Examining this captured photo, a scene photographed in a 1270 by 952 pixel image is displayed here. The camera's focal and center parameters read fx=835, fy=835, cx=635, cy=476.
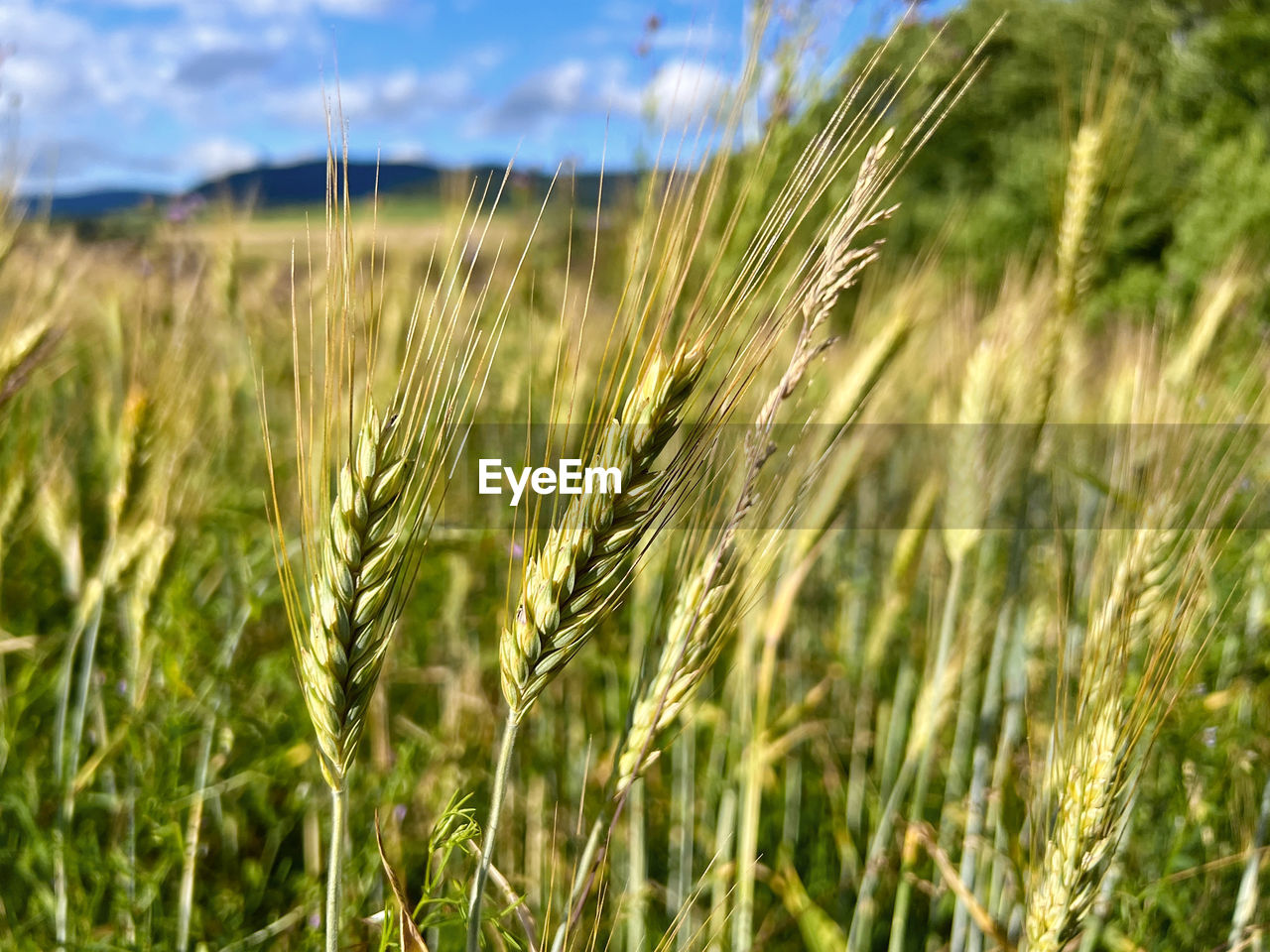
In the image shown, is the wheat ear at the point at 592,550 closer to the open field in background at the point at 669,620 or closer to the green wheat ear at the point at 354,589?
the open field in background at the point at 669,620

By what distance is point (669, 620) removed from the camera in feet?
3.20

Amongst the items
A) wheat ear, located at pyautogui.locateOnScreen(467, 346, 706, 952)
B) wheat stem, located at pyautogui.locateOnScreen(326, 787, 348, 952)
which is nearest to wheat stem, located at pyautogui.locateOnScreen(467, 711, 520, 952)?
wheat ear, located at pyautogui.locateOnScreen(467, 346, 706, 952)

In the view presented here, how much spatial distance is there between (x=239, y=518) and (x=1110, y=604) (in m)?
1.86

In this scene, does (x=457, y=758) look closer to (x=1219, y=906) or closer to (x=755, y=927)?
(x=755, y=927)

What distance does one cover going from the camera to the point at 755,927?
6.03ft

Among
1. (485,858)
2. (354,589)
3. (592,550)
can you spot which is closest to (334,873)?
(485,858)

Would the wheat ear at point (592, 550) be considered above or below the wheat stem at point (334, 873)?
above

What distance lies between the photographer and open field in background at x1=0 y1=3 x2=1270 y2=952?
749 mm

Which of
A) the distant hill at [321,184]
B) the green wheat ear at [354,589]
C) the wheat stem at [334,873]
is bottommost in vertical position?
the wheat stem at [334,873]

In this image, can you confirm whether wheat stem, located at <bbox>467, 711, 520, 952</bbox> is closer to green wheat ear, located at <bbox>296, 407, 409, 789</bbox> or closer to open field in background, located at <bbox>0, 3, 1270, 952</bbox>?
open field in background, located at <bbox>0, 3, 1270, 952</bbox>

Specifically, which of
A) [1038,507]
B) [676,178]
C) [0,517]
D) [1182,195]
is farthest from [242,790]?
[1182,195]

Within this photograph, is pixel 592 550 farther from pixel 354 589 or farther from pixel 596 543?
pixel 354 589

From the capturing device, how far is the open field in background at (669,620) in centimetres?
75

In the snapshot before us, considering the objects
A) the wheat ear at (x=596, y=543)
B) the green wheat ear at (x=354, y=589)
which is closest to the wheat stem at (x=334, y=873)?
the green wheat ear at (x=354, y=589)
